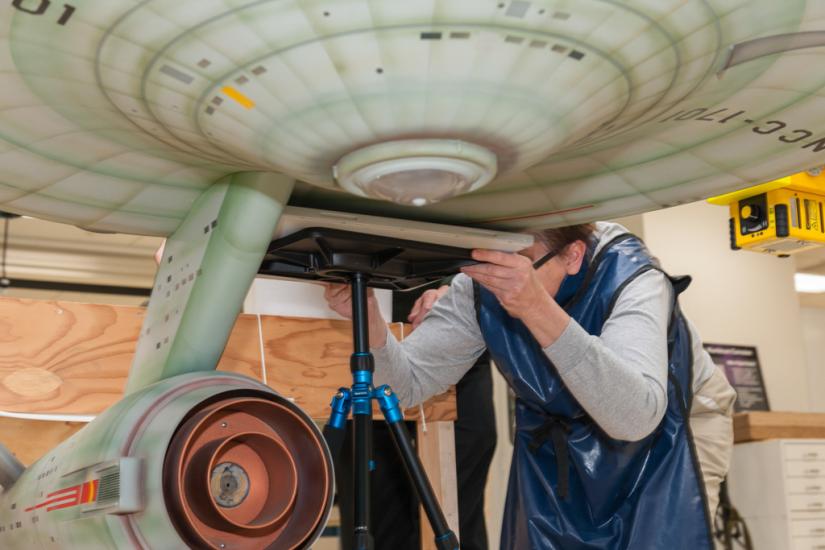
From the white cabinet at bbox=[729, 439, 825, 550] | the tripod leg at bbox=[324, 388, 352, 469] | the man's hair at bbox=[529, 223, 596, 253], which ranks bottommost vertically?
the white cabinet at bbox=[729, 439, 825, 550]

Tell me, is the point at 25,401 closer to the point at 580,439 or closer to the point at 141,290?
the point at 580,439

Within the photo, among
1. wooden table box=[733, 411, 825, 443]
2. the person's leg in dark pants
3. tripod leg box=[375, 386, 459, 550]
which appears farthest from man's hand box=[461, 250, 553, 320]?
wooden table box=[733, 411, 825, 443]

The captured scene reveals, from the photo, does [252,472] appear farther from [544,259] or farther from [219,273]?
[544,259]

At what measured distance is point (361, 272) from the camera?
85 centimetres

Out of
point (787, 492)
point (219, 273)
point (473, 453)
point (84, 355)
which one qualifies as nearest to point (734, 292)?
point (787, 492)

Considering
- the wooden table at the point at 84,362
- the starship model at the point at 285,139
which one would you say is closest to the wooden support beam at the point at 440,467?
the wooden table at the point at 84,362

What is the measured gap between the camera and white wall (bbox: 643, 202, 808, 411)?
3.85m

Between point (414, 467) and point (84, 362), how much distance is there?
52 cm

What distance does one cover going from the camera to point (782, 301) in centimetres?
412

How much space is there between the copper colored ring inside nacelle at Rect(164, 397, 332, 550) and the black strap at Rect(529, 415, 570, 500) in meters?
0.67

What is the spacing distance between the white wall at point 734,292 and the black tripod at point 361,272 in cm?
300

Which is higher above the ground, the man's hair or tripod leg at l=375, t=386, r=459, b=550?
the man's hair

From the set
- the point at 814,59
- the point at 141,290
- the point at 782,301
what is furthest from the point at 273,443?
the point at 141,290

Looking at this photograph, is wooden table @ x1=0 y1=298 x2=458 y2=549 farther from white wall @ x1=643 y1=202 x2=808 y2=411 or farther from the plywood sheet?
white wall @ x1=643 y1=202 x2=808 y2=411
